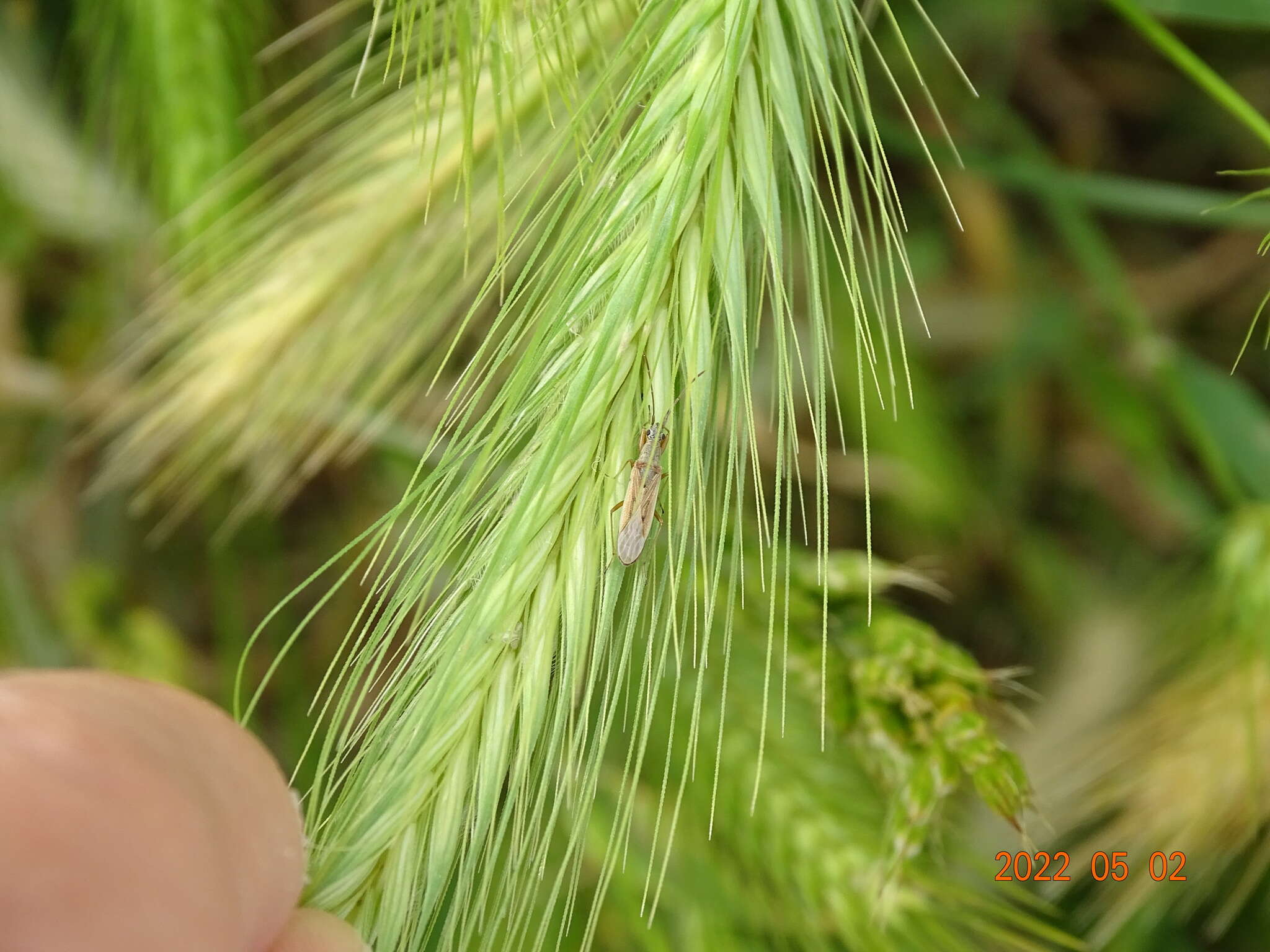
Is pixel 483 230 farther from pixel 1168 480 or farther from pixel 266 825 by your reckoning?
pixel 1168 480

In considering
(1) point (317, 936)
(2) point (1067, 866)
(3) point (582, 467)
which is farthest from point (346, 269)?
(2) point (1067, 866)

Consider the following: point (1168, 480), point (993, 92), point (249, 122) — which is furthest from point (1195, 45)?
point (249, 122)

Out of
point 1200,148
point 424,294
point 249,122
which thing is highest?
point 249,122

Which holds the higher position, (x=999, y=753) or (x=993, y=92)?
(x=993, y=92)

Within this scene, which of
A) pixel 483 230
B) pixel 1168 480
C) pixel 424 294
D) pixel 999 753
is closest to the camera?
pixel 999 753

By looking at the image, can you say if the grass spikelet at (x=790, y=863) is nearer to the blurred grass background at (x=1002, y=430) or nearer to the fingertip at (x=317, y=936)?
the blurred grass background at (x=1002, y=430)

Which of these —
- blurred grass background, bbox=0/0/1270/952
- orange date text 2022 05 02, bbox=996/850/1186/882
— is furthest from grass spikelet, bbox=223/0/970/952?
orange date text 2022 05 02, bbox=996/850/1186/882

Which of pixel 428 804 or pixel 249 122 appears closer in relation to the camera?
pixel 428 804
